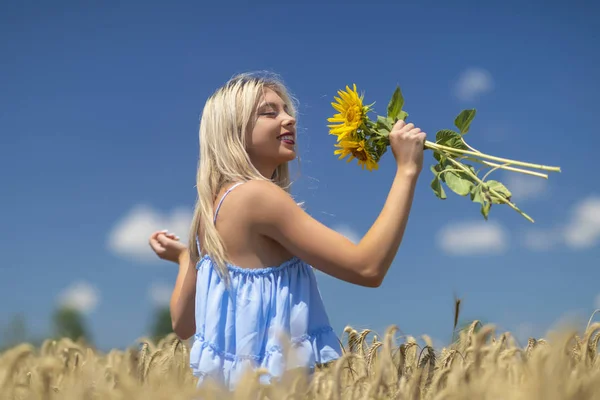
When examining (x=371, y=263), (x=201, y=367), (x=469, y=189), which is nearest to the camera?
(x=371, y=263)

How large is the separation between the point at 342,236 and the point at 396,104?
2.33 ft

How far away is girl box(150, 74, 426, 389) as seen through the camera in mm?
2402

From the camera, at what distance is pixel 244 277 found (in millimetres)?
2553

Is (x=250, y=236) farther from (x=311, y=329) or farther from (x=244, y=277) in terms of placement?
(x=311, y=329)

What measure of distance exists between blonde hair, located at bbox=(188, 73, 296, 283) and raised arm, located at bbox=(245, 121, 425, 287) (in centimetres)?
21

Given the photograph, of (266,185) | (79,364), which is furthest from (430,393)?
(79,364)

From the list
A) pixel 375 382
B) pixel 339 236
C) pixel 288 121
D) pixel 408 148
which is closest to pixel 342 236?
pixel 339 236

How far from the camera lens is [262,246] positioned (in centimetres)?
257

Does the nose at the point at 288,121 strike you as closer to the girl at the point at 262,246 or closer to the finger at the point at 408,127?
the girl at the point at 262,246

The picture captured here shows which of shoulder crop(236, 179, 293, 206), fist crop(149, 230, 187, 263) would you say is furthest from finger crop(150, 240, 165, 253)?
shoulder crop(236, 179, 293, 206)

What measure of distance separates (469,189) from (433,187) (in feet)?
0.51

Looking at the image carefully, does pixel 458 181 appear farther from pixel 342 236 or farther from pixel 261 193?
pixel 261 193

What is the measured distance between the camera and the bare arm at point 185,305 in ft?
10.3

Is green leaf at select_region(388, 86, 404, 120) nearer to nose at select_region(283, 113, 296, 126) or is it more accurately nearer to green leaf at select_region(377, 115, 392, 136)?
green leaf at select_region(377, 115, 392, 136)
